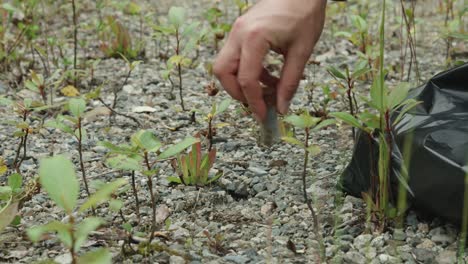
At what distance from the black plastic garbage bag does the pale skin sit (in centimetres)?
32

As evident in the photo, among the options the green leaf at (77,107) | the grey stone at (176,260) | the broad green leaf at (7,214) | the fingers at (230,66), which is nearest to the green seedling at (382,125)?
the fingers at (230,66)

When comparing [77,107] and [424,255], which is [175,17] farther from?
[424,255]

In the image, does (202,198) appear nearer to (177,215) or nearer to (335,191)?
(177,215)

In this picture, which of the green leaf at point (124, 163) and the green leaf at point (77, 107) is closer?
the green leaf at point (124, 163)

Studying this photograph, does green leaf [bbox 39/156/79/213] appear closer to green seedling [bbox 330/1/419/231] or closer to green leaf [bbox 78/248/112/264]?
green leaf [bbox 78/248/112/264]

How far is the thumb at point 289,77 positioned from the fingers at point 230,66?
0.09m

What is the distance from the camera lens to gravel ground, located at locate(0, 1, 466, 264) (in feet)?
5.40

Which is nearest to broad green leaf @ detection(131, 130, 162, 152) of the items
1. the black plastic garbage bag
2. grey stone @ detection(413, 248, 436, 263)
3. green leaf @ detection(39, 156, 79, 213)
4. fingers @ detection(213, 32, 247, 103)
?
fingers @ detection(213, 32, 247, 103)

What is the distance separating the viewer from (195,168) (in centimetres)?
200

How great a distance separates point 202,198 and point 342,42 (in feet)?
7.00

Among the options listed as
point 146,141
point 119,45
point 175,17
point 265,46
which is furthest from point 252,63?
point 119,45

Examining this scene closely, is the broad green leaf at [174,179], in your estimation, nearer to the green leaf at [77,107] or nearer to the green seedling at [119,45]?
the green leaf at [77,107]

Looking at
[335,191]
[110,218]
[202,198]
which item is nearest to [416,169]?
[335,191]

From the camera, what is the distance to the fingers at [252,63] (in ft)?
4.73
